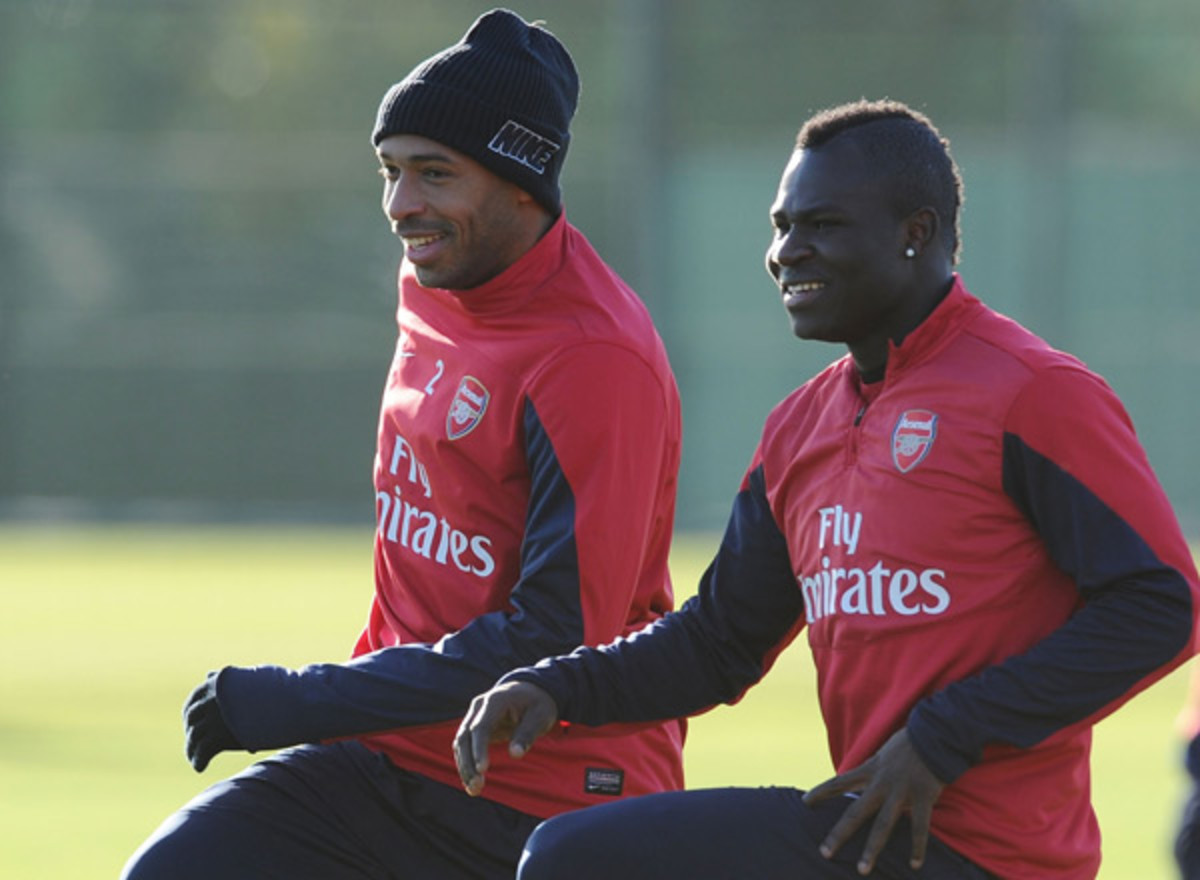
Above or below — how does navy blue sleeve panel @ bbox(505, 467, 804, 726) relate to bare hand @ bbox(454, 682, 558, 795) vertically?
above

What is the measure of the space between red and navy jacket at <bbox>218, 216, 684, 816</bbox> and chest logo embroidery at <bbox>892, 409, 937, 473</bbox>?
0.69 metres

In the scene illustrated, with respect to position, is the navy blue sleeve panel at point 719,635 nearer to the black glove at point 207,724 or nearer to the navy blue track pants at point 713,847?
the navy blue track pants at point 713,847

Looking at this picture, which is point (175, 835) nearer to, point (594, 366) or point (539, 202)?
point (594, 366)

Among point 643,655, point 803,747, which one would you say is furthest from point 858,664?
point 803,747

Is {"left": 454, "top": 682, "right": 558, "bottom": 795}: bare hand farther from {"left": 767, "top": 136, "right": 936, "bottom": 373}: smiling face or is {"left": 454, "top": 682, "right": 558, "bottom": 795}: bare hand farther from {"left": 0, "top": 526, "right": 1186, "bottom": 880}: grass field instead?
{"left": 0, "top": 526, "right": 1186, "bottom": 880}: grass field

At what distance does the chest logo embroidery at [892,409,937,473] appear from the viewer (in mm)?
4027

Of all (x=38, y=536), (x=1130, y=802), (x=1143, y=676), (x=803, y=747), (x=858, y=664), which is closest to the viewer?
(x=1143, y=676)

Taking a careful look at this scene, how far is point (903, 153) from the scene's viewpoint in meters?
4.25

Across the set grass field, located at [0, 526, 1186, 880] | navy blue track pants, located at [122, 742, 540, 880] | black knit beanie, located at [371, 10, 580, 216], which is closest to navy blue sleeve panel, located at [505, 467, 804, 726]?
navy blue track pants, located at [122, 742, 540, 880]

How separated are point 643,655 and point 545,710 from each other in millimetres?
265

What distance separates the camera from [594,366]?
4695 mm

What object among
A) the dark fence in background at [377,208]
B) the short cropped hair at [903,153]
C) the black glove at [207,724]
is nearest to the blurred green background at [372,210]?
the dark fence in background at [377,208]

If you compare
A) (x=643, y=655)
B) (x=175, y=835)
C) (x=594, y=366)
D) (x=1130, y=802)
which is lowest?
(x=1130, y=802)

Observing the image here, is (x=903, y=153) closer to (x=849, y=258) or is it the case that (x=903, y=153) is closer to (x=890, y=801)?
(x=849, y=258)
